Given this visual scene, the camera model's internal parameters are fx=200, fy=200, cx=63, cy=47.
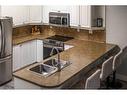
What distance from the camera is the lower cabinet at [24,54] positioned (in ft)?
13.7

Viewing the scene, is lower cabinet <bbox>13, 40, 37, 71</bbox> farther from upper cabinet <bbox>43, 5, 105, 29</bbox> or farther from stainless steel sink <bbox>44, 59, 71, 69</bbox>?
stainless steel sink <bbox>44, 59, 71, 69</bbox>

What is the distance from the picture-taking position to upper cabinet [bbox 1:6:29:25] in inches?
161

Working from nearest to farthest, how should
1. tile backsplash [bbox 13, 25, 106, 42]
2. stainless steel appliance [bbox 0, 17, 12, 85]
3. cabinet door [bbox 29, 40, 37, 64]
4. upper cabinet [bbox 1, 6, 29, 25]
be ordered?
stainless steel appliance [bbox 0, 17, 12, 85], upper cabinet [bbox 1, 6, 29, 25], tile backsplash [bbox 13, 25, 106, 42], cabinet door [bbox 29, 40, 37, 64]

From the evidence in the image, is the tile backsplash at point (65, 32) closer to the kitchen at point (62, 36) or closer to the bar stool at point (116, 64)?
the kitchen at point (62, 36)

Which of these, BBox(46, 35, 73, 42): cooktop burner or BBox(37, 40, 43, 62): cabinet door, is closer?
BBox(46, 35, 73, 42): cooktop burner

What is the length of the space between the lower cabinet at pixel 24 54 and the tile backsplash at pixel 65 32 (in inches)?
19.7

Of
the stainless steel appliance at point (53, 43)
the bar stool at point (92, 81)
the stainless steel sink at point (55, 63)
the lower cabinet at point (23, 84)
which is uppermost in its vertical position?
the stainless steel appliance at point (53, 43)

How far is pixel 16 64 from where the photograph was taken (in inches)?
167

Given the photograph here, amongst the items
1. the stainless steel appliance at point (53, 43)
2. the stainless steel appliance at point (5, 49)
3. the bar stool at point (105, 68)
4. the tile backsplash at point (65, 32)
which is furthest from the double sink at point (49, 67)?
the tile backsplash at point (65, 32)

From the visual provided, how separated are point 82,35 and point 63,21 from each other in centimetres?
53

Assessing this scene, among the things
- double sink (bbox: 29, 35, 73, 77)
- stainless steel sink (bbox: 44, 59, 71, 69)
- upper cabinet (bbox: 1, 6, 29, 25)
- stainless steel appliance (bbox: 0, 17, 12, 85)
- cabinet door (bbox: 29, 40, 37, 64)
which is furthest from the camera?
cabinet door (bbox: 29, 40, 37, 64)

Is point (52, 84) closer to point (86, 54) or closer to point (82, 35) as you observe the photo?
point (86, 54)

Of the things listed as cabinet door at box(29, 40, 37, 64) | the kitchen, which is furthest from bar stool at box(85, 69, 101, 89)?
cabinet door at box(29, 40, 37, 64)
